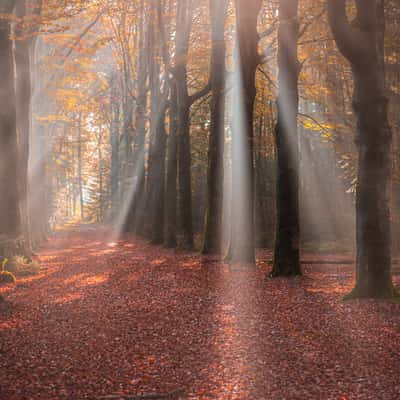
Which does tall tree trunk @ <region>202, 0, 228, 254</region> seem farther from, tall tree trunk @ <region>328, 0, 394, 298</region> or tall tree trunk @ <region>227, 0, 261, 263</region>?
tall tree trunk @ <region>328, 0, 394, 298</region>

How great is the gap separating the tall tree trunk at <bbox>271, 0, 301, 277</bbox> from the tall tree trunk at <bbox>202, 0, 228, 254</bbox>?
5239mm

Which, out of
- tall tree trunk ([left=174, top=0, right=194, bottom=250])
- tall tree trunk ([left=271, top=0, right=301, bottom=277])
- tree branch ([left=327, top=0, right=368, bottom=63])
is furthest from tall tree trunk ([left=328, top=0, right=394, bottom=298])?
tall tree trunk ([left=174, top=0, right=194, bottom=250])

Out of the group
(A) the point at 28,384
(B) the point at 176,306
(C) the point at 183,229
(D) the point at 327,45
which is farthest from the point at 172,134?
(A) the point at 28,384

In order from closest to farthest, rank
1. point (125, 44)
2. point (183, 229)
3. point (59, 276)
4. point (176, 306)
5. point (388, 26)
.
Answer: point (176, 306), point (59, 276), point (388, 26), point (183, 229), point (125, 44)

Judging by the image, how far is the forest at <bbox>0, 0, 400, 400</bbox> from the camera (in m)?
6.34

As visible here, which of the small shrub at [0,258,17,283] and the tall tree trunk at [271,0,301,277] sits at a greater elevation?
the tall tree trunk at [271,0,301,277]

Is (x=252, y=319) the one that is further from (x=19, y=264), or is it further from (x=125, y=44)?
(x=125, y=44)

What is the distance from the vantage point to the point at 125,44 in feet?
96.7

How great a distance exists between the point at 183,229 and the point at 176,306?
1119 centimetres

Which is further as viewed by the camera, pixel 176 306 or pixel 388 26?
pixel 388 26

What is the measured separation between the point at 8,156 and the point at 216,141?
7.30 meters

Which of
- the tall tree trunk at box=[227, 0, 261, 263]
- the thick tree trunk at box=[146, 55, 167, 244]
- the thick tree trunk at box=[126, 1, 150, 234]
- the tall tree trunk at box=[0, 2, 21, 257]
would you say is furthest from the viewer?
the thick tree trunk at box=[126, 1, 150, 234]

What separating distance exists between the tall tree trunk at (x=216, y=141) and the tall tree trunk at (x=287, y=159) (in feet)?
17.2

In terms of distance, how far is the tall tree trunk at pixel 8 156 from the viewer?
49.5ft
